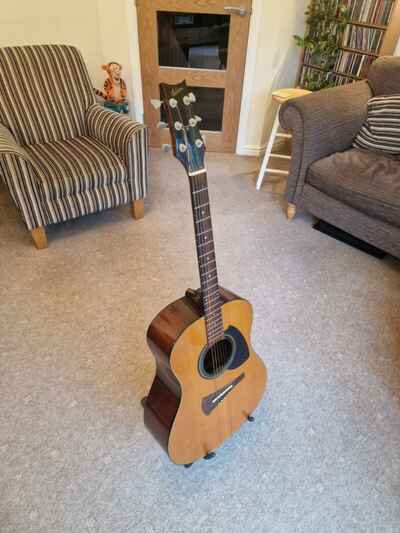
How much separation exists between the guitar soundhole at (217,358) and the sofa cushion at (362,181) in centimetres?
117

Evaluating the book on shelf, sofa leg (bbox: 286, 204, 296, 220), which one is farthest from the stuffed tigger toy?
the book on shelf

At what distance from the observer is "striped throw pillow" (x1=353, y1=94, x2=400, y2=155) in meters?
1.96

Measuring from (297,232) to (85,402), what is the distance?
57.7 inches

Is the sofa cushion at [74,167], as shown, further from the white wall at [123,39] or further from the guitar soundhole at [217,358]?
the guitar soundhole at [217,358]

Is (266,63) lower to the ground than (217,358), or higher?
higher

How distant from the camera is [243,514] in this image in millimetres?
1028

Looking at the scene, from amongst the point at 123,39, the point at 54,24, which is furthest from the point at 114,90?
the point at 54,24

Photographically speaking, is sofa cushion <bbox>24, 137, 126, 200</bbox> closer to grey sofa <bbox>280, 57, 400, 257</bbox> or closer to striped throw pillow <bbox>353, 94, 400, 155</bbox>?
grey sofa <bbox>280, 57, 400, 257</bbox>

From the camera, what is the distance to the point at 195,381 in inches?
38.0

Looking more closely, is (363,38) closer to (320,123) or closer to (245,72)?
(245,72)

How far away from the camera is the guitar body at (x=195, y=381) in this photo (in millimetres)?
902

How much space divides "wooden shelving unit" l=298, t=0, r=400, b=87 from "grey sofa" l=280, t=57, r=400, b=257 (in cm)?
35

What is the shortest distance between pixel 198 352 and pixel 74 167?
1.33 meters

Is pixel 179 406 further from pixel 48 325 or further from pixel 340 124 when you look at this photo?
pixel 340 124
